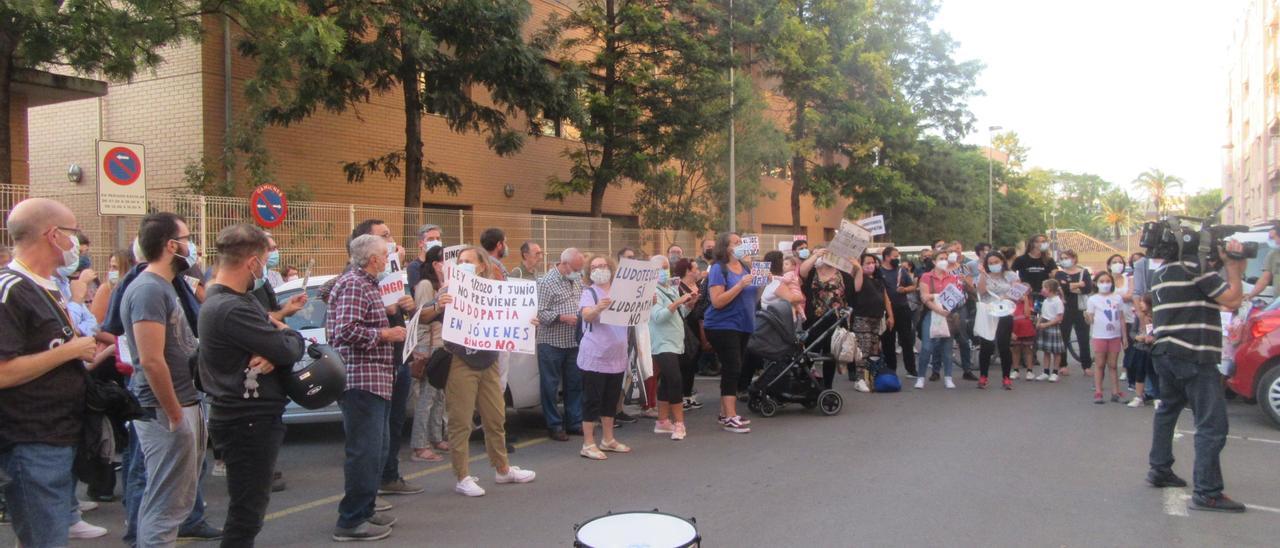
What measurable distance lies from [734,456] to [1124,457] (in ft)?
10.7

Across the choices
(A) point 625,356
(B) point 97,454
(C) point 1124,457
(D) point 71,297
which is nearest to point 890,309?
(C) point 1124,457

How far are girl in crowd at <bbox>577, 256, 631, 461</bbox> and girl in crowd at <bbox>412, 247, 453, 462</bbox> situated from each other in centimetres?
131

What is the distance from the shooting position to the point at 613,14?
21.5m

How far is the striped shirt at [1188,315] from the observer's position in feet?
19.7

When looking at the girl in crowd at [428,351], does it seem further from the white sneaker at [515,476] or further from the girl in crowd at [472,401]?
the white sneaker at [515,476]

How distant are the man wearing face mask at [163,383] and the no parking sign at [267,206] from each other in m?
8.34

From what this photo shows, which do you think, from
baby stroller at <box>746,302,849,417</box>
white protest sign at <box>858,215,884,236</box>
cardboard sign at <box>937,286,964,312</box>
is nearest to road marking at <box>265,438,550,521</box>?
baby stroller at <box>746,302,849,417</box>

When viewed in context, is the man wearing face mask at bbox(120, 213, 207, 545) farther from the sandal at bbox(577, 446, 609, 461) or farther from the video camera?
the video camera

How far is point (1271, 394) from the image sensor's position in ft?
28.4

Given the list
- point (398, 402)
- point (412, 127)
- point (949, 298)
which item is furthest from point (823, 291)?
point (412, 127)

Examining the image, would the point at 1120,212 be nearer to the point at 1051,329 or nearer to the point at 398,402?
the point at 1051,329

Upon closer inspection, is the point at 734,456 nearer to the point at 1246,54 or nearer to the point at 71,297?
the point at 71,297

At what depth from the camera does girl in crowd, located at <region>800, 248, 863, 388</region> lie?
10.7 metres

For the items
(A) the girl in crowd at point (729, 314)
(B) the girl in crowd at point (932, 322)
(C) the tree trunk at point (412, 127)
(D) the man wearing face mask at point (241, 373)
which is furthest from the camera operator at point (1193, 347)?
(C) the tree trunk at point (412, 127)
